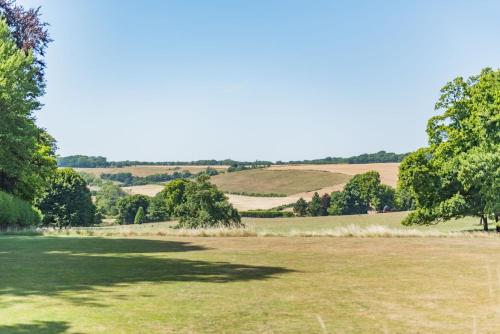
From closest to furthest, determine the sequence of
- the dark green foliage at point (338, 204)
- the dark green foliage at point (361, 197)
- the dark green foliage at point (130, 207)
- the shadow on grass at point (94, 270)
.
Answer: the shadow on grass at point (94, 270) → the dark green foliage at point (338, 204) → the dark green foliage at point (361, 197) → the dark green foliage at point (130, 207)

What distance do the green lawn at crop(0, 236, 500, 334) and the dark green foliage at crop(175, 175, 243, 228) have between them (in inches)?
1464

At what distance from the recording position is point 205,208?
60.6 m

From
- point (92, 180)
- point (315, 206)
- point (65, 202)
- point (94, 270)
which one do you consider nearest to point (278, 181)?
point (315, 206)

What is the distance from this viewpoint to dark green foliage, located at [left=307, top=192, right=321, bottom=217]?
115312 mm

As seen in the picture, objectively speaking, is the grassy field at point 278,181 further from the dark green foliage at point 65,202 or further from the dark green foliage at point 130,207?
the dark green foliage at point 65,202

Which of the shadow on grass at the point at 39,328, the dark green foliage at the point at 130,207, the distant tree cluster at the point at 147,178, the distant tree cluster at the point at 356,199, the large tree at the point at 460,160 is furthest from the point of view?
the distant tree cluster at the point at 147,178

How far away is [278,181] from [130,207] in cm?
3883

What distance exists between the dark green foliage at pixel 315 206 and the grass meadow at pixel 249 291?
92.0 metres

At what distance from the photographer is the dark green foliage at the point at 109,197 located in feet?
511

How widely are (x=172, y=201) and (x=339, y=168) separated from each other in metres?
49.2

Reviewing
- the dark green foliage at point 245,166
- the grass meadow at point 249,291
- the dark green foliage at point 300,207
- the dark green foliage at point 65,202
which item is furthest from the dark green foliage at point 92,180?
the grass meadow at point 249,291

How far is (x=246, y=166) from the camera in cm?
16712

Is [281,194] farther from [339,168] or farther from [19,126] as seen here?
[19,126]

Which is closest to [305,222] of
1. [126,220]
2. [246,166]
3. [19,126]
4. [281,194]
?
[281,194]
